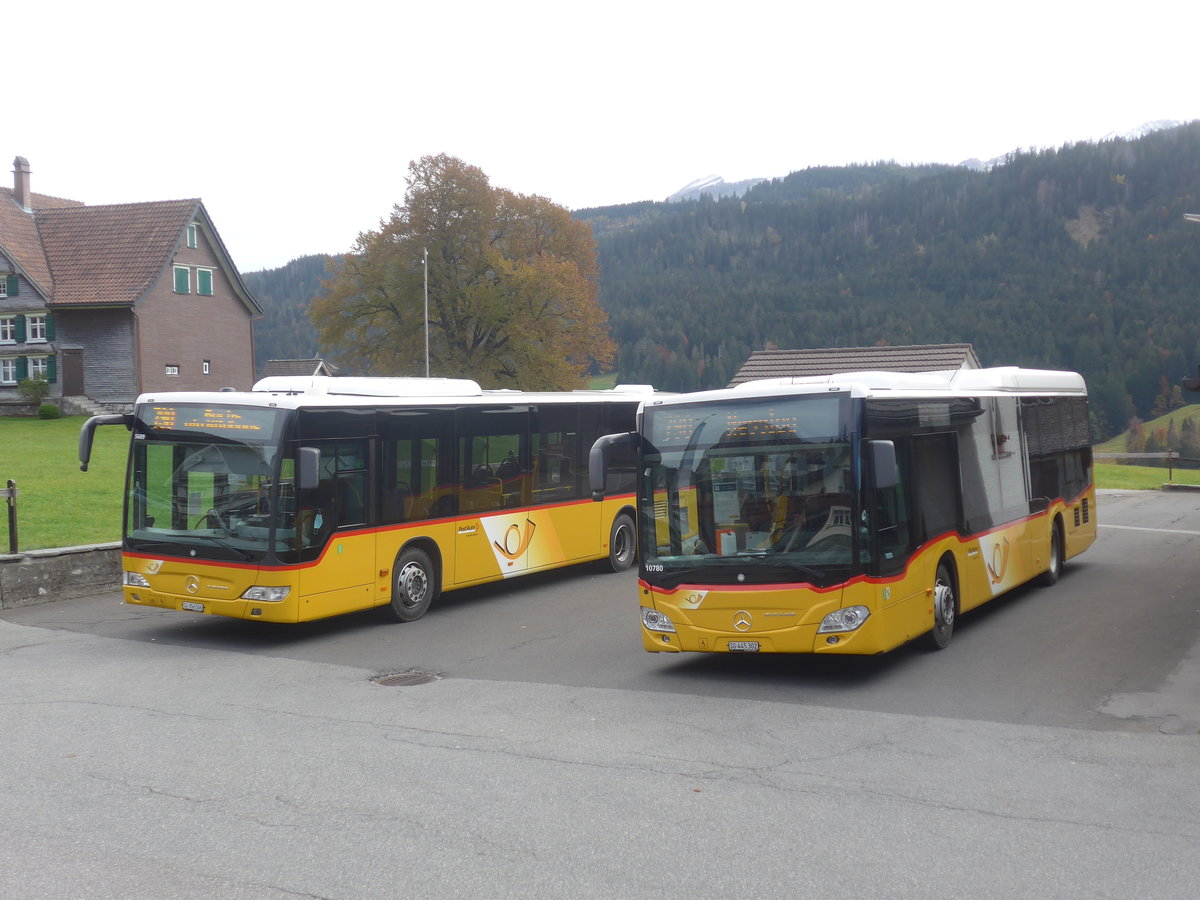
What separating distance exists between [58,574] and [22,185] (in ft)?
181

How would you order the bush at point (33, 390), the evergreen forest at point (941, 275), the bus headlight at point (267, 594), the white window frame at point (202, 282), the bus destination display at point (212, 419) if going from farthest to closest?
the evergreen forest at point (941, 275), the white window frame at point (202, 282), the bush at point (33, 390), the bus destination display at point (212, 419), the bus headlight at point (267, 594)

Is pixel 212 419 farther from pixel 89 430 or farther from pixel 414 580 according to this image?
pixel 414 580

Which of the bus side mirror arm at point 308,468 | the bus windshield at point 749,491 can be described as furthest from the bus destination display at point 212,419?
the bus windshield at point 749,491

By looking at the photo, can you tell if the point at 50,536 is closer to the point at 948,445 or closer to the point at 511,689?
the point at 511,689

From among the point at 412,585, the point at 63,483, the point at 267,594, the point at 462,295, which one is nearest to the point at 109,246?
the point at 462,295

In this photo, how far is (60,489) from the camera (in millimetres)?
26094

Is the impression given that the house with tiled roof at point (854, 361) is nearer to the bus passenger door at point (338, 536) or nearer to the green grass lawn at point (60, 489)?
the green grass lawn at point (60, 489)

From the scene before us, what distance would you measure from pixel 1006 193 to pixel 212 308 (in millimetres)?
114129

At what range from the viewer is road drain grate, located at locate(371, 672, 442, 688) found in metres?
10.8

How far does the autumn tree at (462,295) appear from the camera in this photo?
61.8 metres

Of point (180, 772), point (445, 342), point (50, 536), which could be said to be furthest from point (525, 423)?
point (445, 342)

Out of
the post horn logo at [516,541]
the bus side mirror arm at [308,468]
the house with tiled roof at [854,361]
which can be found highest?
the house with tiled roof at [854,361]

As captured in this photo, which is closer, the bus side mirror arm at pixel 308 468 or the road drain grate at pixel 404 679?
the road drain grate at pixel 404 679

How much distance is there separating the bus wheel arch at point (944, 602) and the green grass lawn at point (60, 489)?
1227 centimetres
